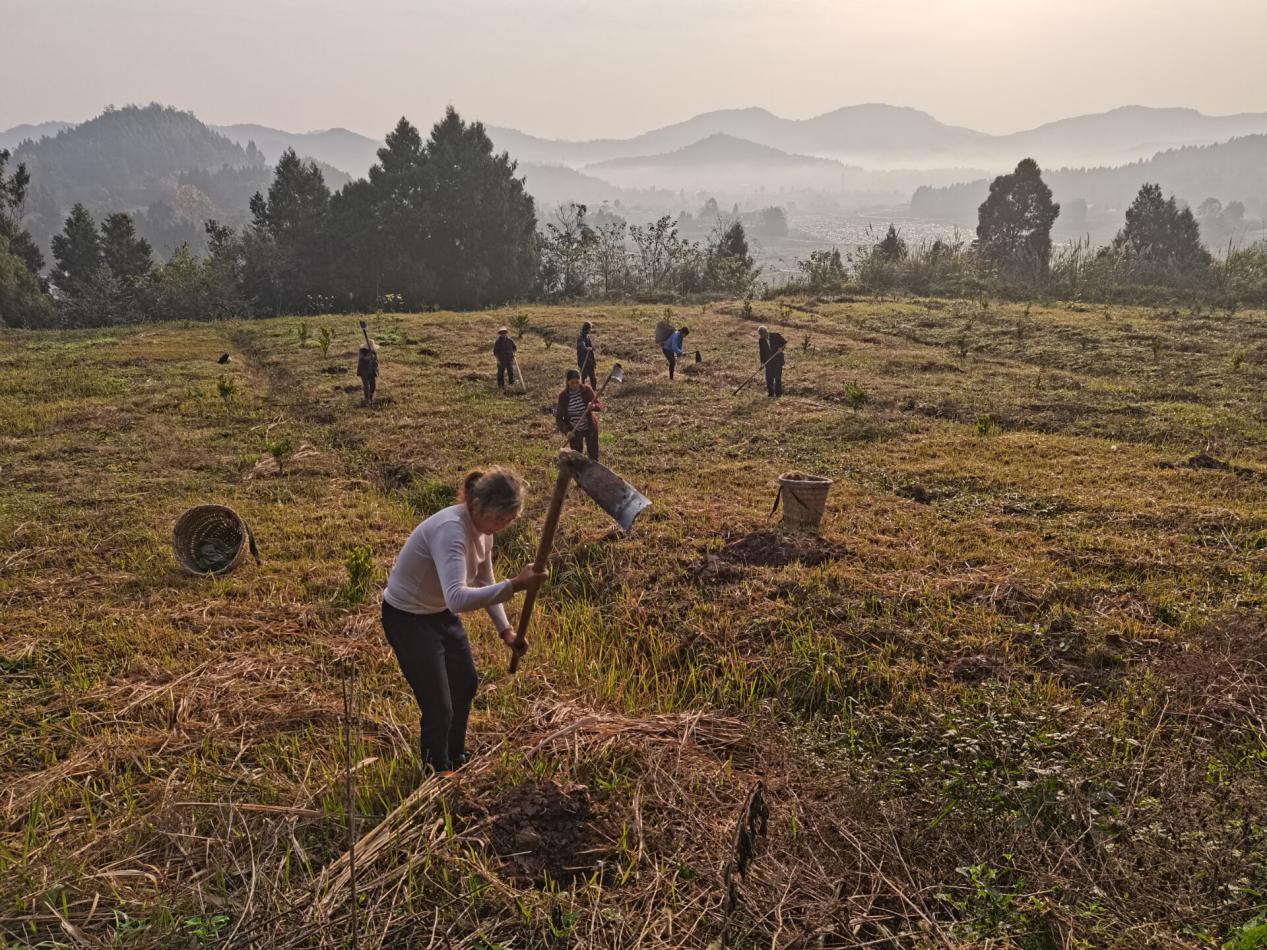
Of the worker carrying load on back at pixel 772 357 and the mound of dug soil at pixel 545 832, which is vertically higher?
the worker carrying load on back at pixel 772 357

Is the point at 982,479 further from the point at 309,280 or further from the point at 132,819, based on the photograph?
the point at 309,280

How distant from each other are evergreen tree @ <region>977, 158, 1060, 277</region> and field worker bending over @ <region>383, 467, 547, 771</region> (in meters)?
55.9

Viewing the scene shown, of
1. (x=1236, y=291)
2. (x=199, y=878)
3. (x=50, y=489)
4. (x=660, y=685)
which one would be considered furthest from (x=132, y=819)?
(x=1236, y=291)

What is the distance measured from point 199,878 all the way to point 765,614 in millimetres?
4563

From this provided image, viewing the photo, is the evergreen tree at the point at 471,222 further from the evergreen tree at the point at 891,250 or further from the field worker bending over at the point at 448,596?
the field worker bending over at the point at 448,596

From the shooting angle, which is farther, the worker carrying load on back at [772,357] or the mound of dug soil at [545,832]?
the worker carrying load on back at [772,357]

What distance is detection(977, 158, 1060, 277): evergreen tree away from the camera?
52250 millimetres

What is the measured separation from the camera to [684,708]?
5.40 m

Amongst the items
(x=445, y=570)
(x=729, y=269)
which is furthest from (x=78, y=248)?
(x=445, y=570)

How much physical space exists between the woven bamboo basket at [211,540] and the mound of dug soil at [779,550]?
5277 mm

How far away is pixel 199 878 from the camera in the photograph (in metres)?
3.49

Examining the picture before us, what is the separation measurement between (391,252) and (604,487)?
4807cm

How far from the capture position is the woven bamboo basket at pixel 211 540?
7695 mm

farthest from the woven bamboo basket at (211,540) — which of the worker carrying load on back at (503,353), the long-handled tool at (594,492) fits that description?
the worker carrying load on back at (503,353)
